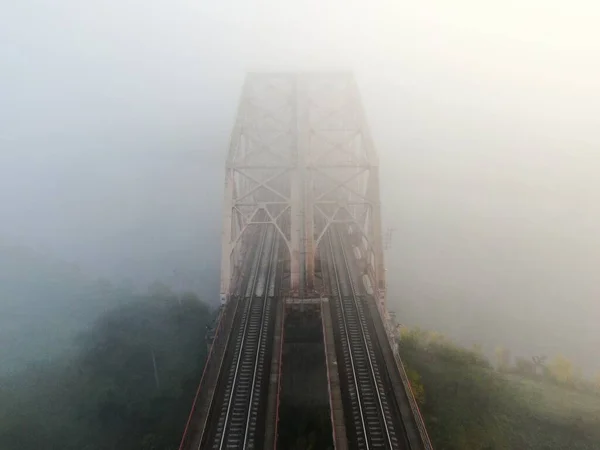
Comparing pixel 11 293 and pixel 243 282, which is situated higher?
pixel 243 282

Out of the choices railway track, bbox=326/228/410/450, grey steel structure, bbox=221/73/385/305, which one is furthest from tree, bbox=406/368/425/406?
grey steel structure, bbox=221/73/385/305

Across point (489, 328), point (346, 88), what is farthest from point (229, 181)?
point (489, 328)

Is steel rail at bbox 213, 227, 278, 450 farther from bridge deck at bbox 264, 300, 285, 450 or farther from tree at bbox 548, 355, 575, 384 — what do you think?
tree at bbox 548, 355, 575, 384

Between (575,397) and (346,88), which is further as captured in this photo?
(346,88)

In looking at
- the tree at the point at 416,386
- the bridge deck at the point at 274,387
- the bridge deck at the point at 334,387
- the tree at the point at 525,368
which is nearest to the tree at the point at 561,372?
the tree at the point at 525,368

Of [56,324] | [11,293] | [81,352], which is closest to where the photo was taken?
[81,352]

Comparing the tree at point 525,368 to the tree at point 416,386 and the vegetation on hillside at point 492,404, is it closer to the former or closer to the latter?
the vegetation on hillside at point 492,404

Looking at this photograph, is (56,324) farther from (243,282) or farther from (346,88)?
(346,88)
